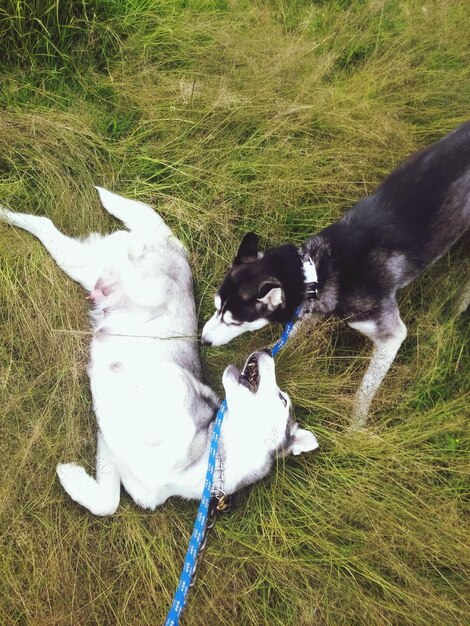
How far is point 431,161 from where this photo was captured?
367 centimetres

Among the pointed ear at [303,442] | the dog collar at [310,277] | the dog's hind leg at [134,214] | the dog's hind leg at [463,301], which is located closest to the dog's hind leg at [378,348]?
the dog collar at [310,277]

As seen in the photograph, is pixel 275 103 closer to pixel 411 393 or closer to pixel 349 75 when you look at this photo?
pixel 349 75

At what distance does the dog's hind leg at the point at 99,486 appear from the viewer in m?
3.58

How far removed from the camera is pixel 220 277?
14.0ft

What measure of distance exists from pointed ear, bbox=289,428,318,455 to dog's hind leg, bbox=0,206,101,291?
2.02 meters

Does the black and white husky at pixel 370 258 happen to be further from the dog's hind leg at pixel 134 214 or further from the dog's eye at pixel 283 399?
the dog's hind leg at pixel 134 214

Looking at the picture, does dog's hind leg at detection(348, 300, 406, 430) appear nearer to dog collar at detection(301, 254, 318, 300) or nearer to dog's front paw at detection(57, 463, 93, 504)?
dog collar at detection(301, 254, 318, 300)

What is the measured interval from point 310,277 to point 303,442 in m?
1.22

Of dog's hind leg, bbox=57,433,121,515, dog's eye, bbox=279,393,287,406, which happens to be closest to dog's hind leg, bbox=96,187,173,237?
dog's eye, bbox=279,393,287,406

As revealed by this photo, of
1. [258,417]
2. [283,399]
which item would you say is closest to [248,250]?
[283,399]

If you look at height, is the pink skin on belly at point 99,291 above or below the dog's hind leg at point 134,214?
below

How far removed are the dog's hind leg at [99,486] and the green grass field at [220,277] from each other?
157 millimetres

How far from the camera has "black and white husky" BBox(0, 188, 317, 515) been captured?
330cm

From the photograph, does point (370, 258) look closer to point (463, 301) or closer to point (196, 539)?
point (463, 301)
